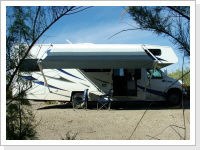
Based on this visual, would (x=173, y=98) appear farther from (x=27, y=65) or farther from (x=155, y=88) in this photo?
(x=27, y=65)

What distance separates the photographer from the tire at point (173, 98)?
31.7 feet

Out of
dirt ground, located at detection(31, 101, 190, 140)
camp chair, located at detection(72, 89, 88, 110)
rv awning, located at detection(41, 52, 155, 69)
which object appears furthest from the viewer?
camp chair, located at detection(72, 89, 88, 110)

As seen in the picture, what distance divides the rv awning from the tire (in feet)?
8.73

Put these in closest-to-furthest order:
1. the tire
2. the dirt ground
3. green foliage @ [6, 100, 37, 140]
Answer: green foliage @ [6, 100, 37, 140], the dirt ground, the tire

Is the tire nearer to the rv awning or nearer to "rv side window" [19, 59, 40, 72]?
the rv awning

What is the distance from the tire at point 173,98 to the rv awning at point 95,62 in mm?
2660

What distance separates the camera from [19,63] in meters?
2.48

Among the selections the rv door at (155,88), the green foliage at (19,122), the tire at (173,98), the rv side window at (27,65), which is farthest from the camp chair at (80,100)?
the rv side window at (27,65)

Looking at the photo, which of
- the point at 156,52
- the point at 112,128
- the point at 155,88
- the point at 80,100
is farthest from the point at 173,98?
the point at 112,128

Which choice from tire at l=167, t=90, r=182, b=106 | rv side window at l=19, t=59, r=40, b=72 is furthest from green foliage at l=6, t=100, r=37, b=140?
tire at l=167, t=90, r=182, b=106

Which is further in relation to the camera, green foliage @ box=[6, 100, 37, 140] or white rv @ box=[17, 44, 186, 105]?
white rv @ box=[17, 44, 186, 105]

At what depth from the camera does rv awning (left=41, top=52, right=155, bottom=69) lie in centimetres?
765

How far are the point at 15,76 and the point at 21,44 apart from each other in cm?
39

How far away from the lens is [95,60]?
785cm
